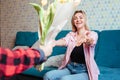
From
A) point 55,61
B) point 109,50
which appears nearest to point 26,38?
point 55,61

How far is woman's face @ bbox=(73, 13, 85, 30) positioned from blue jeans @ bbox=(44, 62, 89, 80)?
1.50 feet

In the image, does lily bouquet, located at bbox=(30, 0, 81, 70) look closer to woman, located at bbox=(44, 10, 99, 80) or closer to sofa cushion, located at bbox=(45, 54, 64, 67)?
woman, located at bbox=(44, 10, 99, 80)

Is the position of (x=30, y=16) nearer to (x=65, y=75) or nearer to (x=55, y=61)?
(x=55, y=61)

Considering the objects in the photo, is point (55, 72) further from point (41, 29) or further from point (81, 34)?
point (41, 29)

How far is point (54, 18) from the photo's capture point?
921 mm

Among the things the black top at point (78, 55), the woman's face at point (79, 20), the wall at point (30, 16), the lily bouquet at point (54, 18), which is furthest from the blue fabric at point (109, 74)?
the lily bouquet at point (54, 18)

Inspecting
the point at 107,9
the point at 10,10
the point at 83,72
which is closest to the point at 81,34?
the point at 83,72

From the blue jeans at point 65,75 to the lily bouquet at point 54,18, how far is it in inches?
50.0

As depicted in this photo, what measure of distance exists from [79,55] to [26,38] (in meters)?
1.98

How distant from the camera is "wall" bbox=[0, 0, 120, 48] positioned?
331 centimetres

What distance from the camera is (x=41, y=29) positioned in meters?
0.99

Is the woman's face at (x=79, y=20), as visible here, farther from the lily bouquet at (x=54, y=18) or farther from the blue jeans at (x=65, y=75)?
the lily bouquet at (x=54, y=18)

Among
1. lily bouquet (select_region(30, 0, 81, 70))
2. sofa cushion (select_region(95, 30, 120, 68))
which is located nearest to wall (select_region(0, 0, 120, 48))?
sofa cushion (select_region(95, 30, 120, 68))

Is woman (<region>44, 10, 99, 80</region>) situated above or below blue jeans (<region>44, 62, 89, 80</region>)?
above
